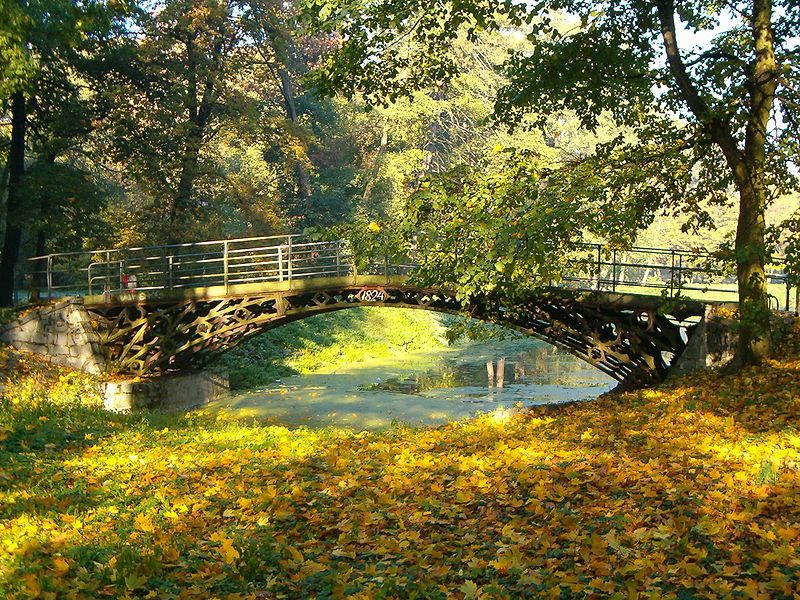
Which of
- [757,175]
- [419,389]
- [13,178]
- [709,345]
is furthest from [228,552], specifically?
[13,178]

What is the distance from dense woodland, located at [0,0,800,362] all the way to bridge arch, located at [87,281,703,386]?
9.54ft

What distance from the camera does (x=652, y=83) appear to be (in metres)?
13.4

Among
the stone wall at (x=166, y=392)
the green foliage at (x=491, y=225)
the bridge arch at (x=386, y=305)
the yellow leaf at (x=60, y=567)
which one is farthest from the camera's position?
the stone wall at (x=166, y=392)

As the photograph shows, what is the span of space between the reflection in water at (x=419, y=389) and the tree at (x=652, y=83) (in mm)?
6239

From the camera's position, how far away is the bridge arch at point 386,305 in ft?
52.9

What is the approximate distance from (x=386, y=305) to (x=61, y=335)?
862 cm

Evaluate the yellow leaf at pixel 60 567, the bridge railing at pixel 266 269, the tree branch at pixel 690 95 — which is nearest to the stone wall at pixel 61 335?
the bridge railing at pixel 266 269

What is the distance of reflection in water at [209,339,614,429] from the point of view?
18875 millimetres

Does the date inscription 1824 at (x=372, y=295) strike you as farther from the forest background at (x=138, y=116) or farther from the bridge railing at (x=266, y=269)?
the forest background at (x=138, y=116)

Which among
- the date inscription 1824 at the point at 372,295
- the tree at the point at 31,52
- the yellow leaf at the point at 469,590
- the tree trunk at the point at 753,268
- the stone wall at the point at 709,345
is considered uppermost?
the tree at the point at 31,52

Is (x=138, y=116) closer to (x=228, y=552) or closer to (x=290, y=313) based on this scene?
(x=290, y=313)

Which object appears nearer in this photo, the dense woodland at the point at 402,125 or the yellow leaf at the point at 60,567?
the yellow leaf at the point at 60,567

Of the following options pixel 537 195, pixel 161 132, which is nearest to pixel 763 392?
pixel 537 195

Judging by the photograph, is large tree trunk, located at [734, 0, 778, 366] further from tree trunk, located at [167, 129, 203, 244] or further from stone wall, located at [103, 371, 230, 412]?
tree trunk, located at [167, 129, 203, 244]
